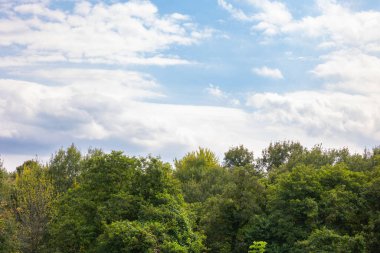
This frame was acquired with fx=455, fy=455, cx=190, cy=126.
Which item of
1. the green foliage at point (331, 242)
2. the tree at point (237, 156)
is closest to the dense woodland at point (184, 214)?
the green foliage at point (331, 242)

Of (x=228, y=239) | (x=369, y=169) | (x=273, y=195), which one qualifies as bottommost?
(x=228, y=239)

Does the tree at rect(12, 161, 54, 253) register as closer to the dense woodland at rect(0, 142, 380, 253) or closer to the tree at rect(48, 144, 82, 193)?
the dense woodland at rect(0, 142, 380, 253)

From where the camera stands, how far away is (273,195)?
42.8 meters

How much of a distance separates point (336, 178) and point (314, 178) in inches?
80.7

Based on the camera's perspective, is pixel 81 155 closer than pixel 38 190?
No

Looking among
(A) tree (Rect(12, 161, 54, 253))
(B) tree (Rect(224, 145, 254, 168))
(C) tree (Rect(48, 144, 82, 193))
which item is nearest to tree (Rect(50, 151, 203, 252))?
(A) tree (Rect(12, 161, 54, 253))

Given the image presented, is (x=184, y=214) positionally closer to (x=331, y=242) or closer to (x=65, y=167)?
(x=331, y=242)

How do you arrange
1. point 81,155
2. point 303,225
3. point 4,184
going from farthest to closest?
point 81,155, point 4,184, point 303,225

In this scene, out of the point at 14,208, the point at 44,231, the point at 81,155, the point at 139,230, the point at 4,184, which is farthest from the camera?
the point at 81,155

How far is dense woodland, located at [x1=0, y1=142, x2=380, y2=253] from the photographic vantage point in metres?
35.0

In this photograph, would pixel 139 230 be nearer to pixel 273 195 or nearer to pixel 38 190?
pixel 273 195

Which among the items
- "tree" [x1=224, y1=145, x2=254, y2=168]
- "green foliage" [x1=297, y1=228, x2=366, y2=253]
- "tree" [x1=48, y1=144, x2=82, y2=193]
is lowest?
"green foliage" [x1=297, y1=228, x2=366, y2=253]

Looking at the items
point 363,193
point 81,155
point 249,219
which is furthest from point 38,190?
point 363,193

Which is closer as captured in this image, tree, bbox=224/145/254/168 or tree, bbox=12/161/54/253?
tree, bbox=12/161/54/253
